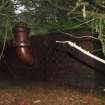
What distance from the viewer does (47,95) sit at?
6.45 meters

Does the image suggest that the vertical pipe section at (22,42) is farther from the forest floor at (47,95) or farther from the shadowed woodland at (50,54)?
the forest floor at (47,95)

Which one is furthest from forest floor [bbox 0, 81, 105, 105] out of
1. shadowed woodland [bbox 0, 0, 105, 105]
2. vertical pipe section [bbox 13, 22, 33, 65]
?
vertical pipe section [bbox 13, 22, 33, 65]

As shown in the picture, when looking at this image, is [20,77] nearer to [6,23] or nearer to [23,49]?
[23,49]

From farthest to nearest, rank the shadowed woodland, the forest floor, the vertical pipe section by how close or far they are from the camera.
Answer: the forest floor
the vertical pipe section
the shadowed woodland

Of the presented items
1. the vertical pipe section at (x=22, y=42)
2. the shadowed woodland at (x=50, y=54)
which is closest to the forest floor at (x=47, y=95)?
the shadowed woodland at (x=50, y=54)

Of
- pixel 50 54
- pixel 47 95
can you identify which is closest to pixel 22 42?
pixel 47 95

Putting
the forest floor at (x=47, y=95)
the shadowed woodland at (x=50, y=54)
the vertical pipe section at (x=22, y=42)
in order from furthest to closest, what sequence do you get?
1. the forest floor at (x=47, y=95)
2. the vertical pipe section at (x=22, y=42)
3. the shadowed woodland at (x=50, y=54)

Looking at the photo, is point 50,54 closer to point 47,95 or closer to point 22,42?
point 47,95

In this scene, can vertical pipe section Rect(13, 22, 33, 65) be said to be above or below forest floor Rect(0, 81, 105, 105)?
above

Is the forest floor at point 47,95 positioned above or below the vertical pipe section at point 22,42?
below

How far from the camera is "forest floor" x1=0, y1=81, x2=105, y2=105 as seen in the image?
5957 mm

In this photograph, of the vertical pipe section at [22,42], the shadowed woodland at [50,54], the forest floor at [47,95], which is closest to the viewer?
the shadowed woodland at [50,54]

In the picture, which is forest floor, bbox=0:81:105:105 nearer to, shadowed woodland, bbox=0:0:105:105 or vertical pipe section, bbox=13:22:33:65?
shadowed woodland, bbox=0:0:105:105

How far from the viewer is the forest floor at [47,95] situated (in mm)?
5957
